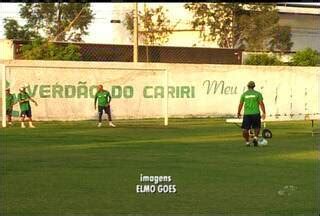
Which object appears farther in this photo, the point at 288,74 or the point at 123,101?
the point at 288,74

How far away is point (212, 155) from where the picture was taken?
18.8m

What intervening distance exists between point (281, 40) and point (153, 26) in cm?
786

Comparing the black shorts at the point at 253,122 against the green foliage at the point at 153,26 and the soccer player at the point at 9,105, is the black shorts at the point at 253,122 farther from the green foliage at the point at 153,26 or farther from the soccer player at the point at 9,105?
the green foliage at the point at 153,26

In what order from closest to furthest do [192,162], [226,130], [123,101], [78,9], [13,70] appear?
[192,162] < [226,130] < [13,70] < [123,101] < [78,9]

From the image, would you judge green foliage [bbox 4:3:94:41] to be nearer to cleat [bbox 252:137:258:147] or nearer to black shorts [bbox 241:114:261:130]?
black shorts [bbox 241:114:261:130]

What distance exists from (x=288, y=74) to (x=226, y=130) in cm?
1320

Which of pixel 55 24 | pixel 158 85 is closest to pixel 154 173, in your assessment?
pixel 158 85

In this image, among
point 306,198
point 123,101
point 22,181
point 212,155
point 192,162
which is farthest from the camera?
point 123,101

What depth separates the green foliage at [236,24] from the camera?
4844 cm

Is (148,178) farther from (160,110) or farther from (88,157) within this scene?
(160,110)

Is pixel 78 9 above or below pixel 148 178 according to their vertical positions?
above

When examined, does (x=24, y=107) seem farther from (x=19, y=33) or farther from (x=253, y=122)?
(x=19, y=33)

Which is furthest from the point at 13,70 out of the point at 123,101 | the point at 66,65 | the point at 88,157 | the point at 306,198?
the point at 306,198

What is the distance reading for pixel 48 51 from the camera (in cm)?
3934
